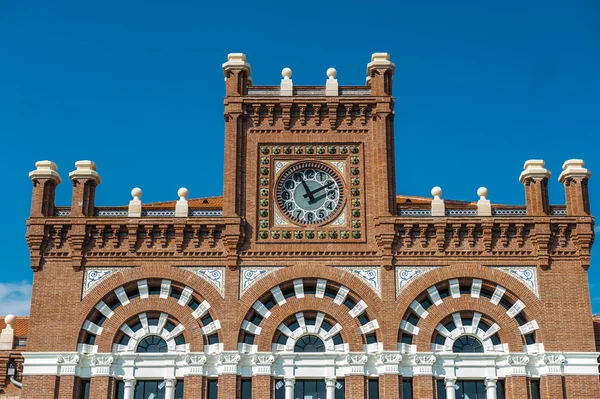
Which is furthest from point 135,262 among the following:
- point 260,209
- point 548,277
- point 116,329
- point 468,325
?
point 548,277

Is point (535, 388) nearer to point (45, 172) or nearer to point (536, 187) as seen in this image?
point (536, 187)

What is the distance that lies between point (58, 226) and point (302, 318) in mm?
9335

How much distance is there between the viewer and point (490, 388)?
116 feet

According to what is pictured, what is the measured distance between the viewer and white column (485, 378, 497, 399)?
3522 centimetres

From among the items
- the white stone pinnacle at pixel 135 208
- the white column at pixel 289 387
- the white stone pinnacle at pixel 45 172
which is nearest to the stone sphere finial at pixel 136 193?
the white stone pinnacle at pixel 135 208

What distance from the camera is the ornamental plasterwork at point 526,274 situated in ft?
119

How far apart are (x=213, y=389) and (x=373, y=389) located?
18.1 feet

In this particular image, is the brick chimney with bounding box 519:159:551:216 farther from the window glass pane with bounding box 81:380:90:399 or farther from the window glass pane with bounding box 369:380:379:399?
the window glass pane with bounding box 81:380:90:399

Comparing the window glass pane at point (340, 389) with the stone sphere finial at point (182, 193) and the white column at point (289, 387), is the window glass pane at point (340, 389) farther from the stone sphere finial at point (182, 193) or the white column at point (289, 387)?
the stone sphere finial at point (182, 193)

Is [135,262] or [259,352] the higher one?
[135,262]

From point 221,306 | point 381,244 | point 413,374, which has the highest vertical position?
point 381,244

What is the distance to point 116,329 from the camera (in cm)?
3584

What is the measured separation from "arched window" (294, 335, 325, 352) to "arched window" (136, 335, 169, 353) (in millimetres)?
4650

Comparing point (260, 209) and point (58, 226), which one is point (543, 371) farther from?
point (58, 226)
